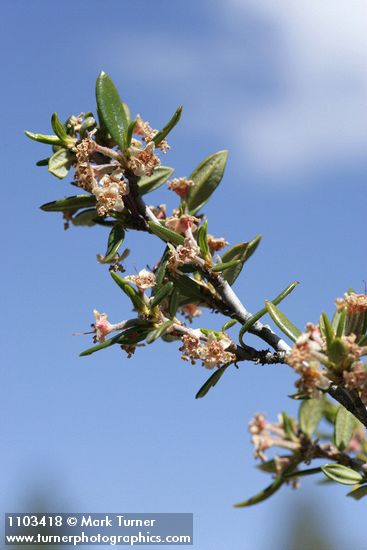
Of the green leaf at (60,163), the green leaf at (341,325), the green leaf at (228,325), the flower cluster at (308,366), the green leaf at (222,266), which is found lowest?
the flower cluster at (308,366)

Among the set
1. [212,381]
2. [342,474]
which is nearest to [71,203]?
[212,381]

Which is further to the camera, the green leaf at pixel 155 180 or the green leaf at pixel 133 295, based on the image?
the green leaf at pixel 155 180

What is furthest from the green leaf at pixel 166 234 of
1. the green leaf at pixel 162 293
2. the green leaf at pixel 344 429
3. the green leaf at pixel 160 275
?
the green leaf at pixel 344 429

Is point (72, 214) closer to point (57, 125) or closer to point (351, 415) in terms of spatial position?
point (57, 125)

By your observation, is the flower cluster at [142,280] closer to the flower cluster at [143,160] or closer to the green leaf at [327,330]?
the flower cluster at [143,160]

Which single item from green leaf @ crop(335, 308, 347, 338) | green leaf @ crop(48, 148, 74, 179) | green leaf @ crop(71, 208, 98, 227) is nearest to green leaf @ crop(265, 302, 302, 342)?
green leaf @ crop(335, 308, 347, 338)
